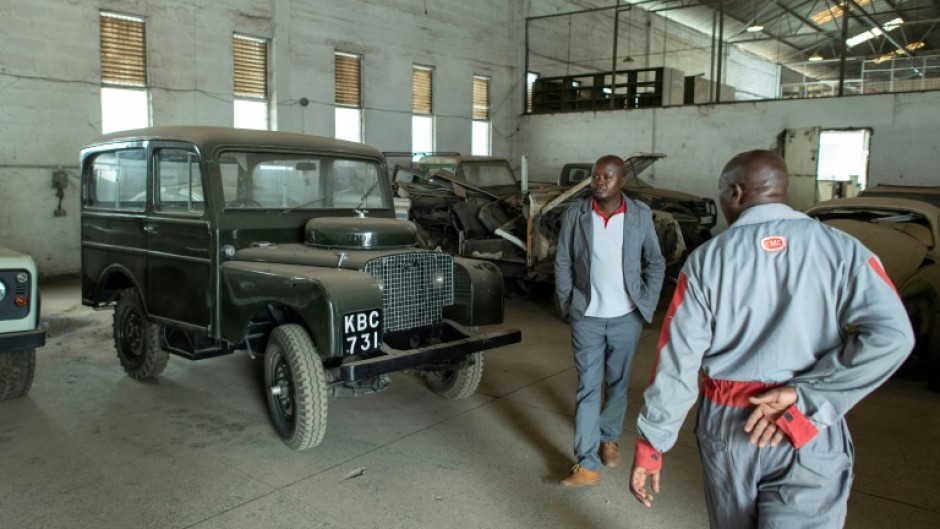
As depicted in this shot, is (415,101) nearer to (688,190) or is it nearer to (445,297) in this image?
(688,190)

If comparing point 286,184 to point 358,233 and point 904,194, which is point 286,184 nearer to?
point 358,233

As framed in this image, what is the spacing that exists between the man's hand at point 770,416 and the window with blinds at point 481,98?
15.9 m

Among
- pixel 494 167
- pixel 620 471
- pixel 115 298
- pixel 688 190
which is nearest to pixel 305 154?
pixel 115 298

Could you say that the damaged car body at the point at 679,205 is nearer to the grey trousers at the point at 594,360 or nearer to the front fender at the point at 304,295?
the grey trousers at the point at 594,360

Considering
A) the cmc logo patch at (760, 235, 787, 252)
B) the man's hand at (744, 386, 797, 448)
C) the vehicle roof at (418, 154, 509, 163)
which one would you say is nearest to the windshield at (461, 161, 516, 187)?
the vehicle roof at (418, 154, 509, 163)

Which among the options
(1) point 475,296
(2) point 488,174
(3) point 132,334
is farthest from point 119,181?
(2) point 488,174

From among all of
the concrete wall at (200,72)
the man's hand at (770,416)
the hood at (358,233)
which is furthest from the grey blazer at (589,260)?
the concrete wall at (200,72)

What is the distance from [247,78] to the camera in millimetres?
12602

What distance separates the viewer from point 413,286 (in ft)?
14.7

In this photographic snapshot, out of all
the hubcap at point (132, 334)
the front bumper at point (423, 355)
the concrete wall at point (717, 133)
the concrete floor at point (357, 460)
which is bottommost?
the concrete floor at point (357, 460)

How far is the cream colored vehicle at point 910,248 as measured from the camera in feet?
19.0

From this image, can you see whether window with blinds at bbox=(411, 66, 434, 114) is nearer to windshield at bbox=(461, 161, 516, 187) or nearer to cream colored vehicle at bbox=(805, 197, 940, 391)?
windshield at bbox=(461, 161, 516, 187)

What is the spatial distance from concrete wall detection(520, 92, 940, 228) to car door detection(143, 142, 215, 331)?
1182 cm

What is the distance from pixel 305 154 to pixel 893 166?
11929 millimetres
